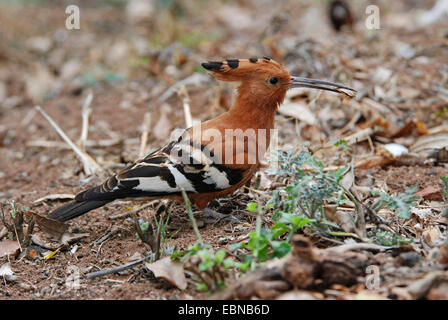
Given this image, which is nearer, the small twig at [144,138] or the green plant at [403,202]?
the green plant at [403,202]

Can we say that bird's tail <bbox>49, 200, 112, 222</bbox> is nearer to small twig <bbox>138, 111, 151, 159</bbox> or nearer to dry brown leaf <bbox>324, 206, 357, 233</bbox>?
small twig <bbox>138, 111, 151, 159</bbox>

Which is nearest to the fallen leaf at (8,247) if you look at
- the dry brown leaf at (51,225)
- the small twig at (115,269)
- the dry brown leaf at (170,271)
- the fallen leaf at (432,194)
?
the dry brown leaf at (51,225)

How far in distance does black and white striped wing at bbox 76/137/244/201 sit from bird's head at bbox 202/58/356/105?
556 millimetres

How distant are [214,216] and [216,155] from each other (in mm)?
452

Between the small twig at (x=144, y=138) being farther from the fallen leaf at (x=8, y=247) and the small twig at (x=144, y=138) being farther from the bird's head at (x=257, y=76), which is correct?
the fallen leaf at (x=8, y=247)

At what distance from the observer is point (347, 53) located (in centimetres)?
613

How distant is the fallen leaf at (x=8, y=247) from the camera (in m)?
3.22

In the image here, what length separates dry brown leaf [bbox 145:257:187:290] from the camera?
8.48 feet

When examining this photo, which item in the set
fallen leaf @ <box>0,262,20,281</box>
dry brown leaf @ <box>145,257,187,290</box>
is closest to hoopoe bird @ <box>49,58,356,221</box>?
fallen leaf @ <box>0,262,20,281</box>

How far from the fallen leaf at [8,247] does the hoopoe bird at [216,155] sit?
294mm

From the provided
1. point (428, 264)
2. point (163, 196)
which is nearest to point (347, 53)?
point (163, 196)

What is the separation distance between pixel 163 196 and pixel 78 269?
75cm

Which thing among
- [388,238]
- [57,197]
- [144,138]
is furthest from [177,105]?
[388,238]

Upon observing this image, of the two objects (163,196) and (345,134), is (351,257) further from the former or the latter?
(345,134)
